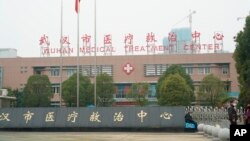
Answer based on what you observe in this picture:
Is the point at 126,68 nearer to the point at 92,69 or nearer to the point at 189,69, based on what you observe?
the point at 92,69

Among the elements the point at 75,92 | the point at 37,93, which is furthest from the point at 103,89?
the point at 37,93

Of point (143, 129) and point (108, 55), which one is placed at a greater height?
point (108, 55)

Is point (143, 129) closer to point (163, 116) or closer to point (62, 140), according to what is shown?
point (163, 116)

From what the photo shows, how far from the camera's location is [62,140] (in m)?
15.4

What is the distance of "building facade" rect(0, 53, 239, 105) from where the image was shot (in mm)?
59219

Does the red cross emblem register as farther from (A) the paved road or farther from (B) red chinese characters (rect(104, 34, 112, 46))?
(A) the paved road

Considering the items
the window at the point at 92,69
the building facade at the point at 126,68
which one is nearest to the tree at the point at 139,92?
the building facade at the point at 126,68

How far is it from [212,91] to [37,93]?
20.7 meters

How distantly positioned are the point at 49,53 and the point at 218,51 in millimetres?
22958

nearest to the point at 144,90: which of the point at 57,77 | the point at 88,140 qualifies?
the point at 57,77

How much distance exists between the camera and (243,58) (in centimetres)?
3034

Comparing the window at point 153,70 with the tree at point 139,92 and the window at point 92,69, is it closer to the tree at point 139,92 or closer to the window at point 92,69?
the window at point 92,69

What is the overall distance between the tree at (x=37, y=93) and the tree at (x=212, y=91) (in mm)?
18511

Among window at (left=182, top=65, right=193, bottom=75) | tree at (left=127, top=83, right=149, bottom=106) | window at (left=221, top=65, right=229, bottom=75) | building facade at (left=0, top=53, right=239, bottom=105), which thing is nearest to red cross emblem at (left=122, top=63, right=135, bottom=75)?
building facade at (left=0, top=53, right=239, bottom=105)
